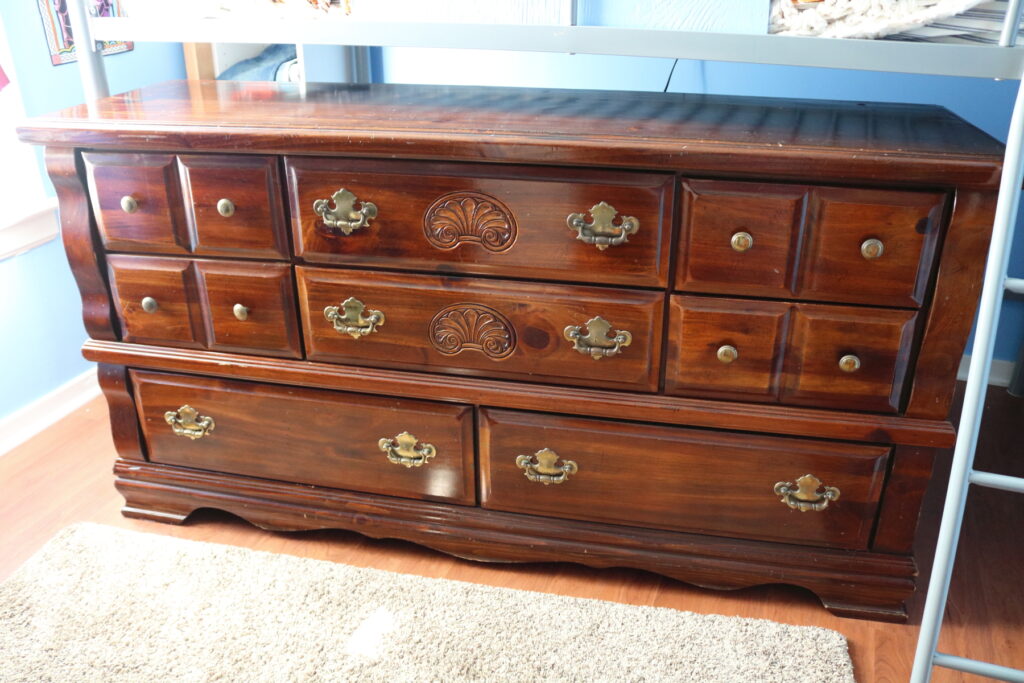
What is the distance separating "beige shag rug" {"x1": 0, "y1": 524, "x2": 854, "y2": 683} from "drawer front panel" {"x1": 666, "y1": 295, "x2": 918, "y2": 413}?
43 cm

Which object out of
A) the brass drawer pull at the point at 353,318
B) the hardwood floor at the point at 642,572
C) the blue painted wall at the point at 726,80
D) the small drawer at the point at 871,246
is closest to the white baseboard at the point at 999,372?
the blue painted wall at the point at 726,80

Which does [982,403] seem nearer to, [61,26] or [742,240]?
[742,240]

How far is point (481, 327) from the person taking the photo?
157cm

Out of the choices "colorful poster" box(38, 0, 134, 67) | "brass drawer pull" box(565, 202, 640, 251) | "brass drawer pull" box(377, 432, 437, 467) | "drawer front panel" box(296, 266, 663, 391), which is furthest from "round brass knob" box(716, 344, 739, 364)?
"colorful poster" box(38, 0, 134, 67)

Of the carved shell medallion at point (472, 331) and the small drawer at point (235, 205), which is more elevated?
the small drawer at point (235, 205)

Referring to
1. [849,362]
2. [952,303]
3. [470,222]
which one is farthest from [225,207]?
[952,303]

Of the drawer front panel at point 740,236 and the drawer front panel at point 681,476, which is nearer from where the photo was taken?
the drawer front panel at point 740,236

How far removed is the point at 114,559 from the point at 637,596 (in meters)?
1.03

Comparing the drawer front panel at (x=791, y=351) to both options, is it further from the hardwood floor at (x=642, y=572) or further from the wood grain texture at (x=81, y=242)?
the wood grain texture at (x=81, y=242)

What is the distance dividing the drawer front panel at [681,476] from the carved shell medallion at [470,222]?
327mm

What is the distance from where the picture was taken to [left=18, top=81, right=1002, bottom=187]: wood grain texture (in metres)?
1.33

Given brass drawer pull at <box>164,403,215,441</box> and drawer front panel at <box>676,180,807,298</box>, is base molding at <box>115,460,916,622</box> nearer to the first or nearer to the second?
brass drawer pull at <box>164,403,215,441</box>

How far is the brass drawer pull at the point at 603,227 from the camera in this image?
56.2 inches

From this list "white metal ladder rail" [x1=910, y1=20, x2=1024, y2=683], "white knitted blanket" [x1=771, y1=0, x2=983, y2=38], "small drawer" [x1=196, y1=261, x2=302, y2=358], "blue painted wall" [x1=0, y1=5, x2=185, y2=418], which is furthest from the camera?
"blue painted wall" [x1=0, y1=5, x2=185, y2=418]
